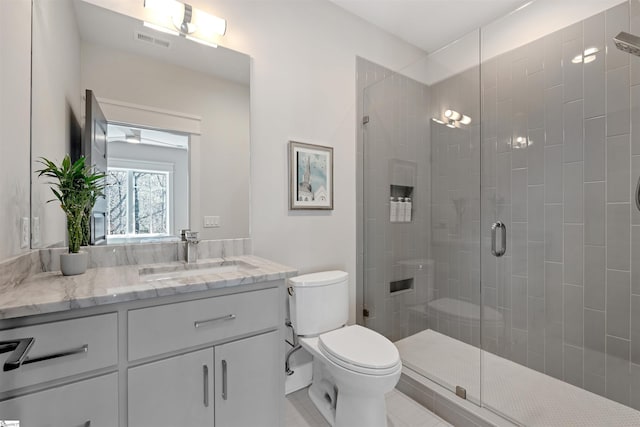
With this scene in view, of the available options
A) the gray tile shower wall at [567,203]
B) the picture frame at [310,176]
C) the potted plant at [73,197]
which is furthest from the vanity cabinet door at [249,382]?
the gray tile shower wall at [567,203]

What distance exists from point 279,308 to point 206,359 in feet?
1.08

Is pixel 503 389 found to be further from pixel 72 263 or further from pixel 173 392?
pixel 72 263

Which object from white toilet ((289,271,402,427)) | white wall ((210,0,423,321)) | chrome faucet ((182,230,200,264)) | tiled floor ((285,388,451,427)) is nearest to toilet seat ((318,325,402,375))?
white toilet ((289,271,402,427))

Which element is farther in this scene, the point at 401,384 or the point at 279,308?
the point at 401,384

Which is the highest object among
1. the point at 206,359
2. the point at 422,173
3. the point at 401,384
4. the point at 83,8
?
the point at 83,8

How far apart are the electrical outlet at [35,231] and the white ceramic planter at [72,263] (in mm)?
124

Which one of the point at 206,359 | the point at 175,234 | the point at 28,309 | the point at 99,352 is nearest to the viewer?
the point at 28,309

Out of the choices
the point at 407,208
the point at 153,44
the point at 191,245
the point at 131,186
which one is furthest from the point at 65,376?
the point at 407,208

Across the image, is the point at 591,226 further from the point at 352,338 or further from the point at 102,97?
the point at 102,97

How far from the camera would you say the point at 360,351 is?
140cm

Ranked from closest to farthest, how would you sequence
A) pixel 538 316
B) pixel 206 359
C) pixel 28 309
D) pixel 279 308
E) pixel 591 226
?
pixel 28 309 → pixel 206 359 → pixel 279 308 → pixel 591 226 → pixel 538 316

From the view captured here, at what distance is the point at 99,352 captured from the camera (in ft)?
2.81

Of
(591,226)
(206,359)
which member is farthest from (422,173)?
(206,359)

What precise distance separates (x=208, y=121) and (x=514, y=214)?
7.10 feet
